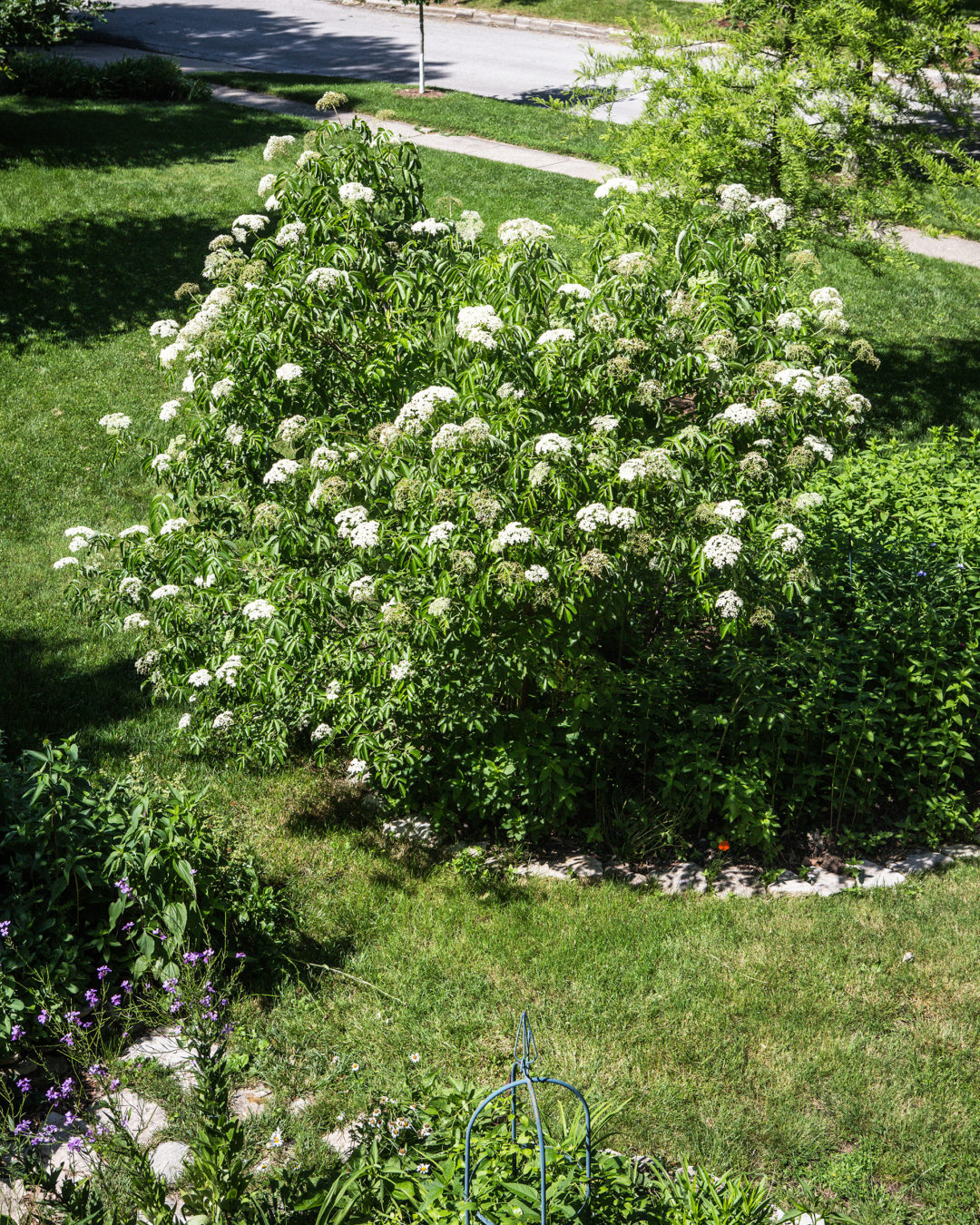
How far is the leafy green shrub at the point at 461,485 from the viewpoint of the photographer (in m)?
4.31

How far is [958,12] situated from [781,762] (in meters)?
6.04

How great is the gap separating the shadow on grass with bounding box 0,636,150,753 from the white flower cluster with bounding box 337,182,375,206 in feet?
9.77

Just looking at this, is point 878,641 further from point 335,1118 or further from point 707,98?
point 707,98

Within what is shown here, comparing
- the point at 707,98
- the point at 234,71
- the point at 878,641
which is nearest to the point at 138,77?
the point at 234,71

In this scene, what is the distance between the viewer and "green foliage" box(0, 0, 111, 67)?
1291cm

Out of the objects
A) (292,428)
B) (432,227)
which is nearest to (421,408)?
(292,428)

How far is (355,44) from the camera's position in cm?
2045

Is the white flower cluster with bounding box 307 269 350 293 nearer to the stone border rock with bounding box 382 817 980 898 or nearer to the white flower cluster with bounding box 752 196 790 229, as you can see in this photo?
the white flower cluster with bounding box 752 196 790 229

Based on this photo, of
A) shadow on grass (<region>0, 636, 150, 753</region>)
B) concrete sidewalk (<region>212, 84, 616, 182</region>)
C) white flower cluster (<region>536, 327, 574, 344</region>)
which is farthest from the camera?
concrete sidewalk (<region>212, 84, 616, 182</region>)

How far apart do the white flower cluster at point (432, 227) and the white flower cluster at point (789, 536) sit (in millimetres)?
2360

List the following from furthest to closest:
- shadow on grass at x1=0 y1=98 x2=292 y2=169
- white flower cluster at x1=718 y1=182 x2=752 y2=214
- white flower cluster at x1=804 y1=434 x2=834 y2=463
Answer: shadow on grass at x1=0 y1=98 x2=292 y2=169, white flower cluster at x1=718 y1=182 x2=752 y2=214, white flower cluster at x1=804 y1=434 x2=834 y2=463

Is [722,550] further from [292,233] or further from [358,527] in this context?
[292,233]

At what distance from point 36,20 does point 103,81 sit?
282 cm

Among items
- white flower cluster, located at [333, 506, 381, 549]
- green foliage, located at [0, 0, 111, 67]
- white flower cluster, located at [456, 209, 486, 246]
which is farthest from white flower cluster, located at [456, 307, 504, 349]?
green foliage, located at [0, 0, 111, 67]
